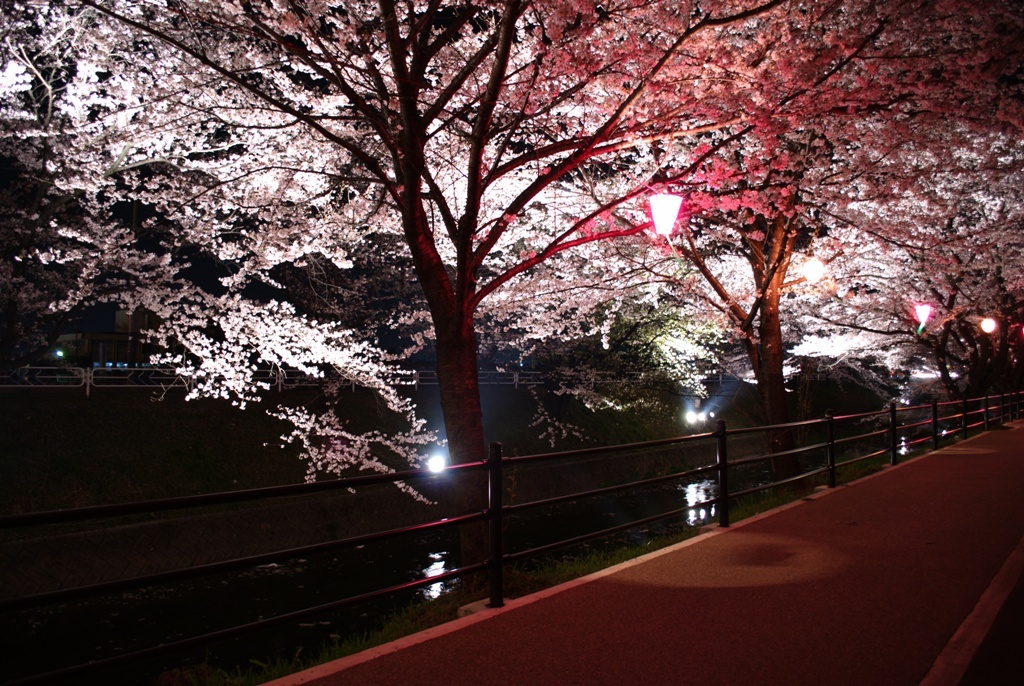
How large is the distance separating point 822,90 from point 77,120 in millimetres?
12766

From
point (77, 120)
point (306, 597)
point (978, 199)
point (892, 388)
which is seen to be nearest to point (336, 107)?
point (77, 120)

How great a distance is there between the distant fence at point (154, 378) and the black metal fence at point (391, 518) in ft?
9.95

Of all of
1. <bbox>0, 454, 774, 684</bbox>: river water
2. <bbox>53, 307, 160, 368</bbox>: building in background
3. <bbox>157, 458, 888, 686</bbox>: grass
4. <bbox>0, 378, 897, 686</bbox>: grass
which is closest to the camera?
<bbox>157, 458, 888, 686</bbox>: grass

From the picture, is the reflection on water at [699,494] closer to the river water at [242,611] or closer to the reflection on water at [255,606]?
the reflection on water at [255,606]

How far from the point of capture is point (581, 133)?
9664mm

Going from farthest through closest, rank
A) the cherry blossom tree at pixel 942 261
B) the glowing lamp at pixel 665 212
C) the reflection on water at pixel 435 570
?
the cherry blossom tree at pixel 942 261 < the reflection on water at pixel 435 570 < the glowing lamp at pixel 665 212

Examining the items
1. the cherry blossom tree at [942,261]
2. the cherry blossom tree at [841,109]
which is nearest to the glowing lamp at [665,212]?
the cherry blossom tree at [841,109]

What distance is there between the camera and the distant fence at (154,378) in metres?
17.2

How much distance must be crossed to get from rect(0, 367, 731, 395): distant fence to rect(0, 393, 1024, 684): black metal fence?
3034 millimetres

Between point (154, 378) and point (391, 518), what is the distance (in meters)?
9.03

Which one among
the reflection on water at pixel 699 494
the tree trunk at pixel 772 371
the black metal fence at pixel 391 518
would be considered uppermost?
the tree trunk at pixel 772 371

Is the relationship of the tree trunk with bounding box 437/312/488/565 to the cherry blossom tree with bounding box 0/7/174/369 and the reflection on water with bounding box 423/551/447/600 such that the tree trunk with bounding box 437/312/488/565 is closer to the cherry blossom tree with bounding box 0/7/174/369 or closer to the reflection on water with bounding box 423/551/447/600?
the reflection on water with bounding box 423/551/447/600

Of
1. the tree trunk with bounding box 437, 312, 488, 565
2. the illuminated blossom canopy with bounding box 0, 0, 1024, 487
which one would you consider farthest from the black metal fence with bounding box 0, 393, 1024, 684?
the illuminated blossom canopy with bounding box 0, 0, 1024, 487

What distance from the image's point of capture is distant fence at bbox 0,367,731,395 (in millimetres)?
17203
